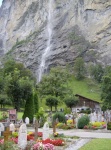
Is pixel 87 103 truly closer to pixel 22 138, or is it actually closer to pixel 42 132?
pixel 42 132

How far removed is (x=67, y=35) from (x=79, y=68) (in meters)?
26.6

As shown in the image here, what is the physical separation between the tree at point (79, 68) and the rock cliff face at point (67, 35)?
10220 mm

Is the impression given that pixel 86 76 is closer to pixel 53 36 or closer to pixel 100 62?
pixel 100 62

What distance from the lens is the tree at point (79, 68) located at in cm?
12619

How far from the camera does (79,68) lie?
127 metres

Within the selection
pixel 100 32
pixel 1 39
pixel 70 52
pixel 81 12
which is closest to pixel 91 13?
pixel 81 12

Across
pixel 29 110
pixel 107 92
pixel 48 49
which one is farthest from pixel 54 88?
pixel 48 49

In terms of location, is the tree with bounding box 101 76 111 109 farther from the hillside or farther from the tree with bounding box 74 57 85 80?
the tree with bounding box 74 57 85 80

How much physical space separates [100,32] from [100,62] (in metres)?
16.2

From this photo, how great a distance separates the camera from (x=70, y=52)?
472 ft

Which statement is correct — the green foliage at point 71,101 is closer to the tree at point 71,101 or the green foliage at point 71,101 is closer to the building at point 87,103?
the tree at point 71,101

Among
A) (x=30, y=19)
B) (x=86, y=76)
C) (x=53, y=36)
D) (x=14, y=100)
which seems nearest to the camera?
(x=14, y=100)

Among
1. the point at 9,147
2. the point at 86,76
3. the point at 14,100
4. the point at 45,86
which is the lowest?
the point at 9,147

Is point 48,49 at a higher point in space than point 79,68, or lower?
higher
